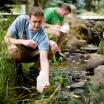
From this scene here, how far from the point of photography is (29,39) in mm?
5715

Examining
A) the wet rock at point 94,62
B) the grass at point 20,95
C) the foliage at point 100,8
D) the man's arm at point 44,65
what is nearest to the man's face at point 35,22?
the man's arm at point 44,65

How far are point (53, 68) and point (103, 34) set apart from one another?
13.2 ft

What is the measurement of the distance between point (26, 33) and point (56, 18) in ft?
9.65

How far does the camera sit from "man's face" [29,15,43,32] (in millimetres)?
5248

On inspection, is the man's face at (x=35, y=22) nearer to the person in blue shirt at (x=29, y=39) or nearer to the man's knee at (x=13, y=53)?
the person in blue shirt at (x=29, y=39)

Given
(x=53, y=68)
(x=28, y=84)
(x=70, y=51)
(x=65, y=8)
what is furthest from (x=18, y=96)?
(x=70, y=51)

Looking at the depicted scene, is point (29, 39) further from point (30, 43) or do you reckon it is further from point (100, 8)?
point (100, 8)

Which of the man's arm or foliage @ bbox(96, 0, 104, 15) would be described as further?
foliage @ bbox(96, 0, 104, 15)

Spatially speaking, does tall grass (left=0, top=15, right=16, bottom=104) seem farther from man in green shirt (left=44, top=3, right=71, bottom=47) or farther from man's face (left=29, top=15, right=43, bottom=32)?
man in green shirt (left=44, top=3, right=71, bottom=47)

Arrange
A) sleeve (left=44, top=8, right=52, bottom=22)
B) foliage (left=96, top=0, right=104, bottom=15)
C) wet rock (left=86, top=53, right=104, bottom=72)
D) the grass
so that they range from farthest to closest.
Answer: foliage (left=96, top=0, right=104, bottom=15) → sleeve (left=44, top=8, right=52, bottom=22) → wet rock (left=86, top=53, right=104, bottom=72) → the grass

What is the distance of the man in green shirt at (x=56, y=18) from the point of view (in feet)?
27.5

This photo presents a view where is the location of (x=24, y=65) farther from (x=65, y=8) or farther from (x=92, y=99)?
(x=92, y=99)

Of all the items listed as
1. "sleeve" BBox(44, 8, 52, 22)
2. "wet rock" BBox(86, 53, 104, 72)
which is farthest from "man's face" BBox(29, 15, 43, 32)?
"sleeve" BBox(44, 8, 52, 22)

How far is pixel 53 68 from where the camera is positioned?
6449 mm
